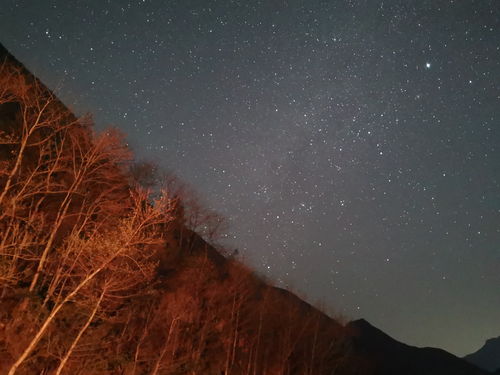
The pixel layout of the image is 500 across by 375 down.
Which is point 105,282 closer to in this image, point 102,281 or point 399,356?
point 102,281

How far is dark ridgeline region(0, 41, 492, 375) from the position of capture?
18.5 meters

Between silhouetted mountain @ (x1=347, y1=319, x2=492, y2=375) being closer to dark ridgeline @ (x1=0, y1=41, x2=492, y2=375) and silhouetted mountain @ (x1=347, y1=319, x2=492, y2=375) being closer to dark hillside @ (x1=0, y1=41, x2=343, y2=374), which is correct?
dark ridgeline @ (x1=0, y1=41, x2=492, y2=375)

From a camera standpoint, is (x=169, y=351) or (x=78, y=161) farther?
(x=169, y=351)

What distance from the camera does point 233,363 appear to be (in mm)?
41844

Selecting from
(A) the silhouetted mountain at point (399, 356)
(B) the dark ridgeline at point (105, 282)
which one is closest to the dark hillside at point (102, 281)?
(B) the dark ridgeline at point (105, 282)

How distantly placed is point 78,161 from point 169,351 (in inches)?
679

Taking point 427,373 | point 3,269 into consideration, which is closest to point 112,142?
point 3,269

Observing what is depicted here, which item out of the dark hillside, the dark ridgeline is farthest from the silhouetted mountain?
the dark hillside

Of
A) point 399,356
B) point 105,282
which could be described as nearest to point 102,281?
point 105,282

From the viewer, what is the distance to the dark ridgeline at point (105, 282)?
1847cm

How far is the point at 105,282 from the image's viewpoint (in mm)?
18500

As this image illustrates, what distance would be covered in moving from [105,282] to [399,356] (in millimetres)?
111827

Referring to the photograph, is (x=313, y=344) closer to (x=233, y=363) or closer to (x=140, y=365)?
(x=233, y=363)

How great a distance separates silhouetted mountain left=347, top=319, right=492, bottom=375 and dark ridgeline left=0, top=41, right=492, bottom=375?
26182 millimetres
